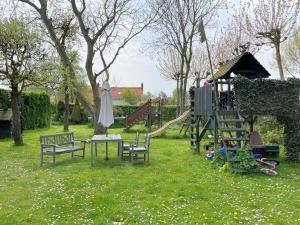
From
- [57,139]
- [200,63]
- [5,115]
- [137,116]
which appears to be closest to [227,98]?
[57,139]

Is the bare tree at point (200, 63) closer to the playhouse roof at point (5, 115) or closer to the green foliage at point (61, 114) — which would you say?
the green foliage at point (61, 114)

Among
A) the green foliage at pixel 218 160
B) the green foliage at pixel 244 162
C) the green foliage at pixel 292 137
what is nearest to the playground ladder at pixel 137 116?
the green foliage at pixel 218 160

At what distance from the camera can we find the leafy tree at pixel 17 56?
13.0 metres

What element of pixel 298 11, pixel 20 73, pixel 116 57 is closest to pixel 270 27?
pixel 298 11

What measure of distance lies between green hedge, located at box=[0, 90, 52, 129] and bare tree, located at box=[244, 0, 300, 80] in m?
14.9

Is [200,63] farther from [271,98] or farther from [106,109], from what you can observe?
[271,98]

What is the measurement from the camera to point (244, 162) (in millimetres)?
8508

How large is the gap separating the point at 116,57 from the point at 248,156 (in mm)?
12270

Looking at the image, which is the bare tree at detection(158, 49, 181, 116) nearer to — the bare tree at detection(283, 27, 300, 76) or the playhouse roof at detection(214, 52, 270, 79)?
the bare tree at detection(283, 27, 300, 76)

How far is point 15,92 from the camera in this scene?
14023mm

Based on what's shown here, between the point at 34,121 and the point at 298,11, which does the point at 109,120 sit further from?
the point at 34,121

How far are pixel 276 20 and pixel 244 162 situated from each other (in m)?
11.4

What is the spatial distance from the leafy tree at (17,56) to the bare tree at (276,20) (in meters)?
11.6

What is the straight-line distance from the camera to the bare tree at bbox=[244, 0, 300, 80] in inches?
660
